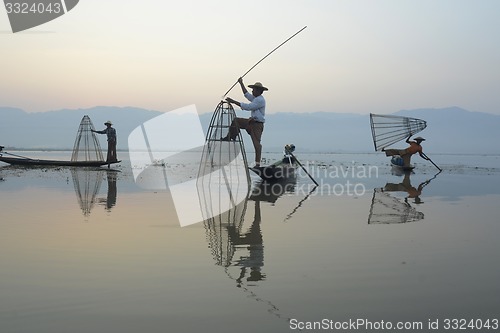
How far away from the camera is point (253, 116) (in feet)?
48.0

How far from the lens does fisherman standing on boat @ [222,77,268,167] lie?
557 inches

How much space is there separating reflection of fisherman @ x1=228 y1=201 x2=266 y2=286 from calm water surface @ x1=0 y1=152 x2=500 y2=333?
0.02m

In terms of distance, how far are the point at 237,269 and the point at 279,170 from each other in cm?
1177

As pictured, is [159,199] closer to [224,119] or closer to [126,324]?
[224,119]

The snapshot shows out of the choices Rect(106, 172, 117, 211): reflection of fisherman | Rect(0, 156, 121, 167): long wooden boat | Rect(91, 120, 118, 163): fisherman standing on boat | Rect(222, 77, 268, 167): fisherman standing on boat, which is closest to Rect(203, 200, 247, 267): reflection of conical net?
Rect(106, 172, 117, 211): reflection of fisherman

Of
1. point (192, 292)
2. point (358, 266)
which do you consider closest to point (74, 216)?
point (192, 292)

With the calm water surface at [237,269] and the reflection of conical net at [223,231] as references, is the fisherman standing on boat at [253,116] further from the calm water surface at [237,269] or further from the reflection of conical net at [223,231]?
the calm water surface at [237,269]

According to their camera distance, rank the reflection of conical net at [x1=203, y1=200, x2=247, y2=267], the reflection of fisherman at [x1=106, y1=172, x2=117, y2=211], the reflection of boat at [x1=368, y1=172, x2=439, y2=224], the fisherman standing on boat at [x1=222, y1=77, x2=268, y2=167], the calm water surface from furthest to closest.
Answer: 1. the fisherman standing on boat at [x1=222, y1=77, x2=268, y2=167]
2. the reflection of fisherman at [x1=106, y1=172, x2=117, y2=211]
3. the reflection of boat at [x1=368, y1=172, x2=439, y2=224]
4. the reflection of conical net at [x1=203, y1=200, x2=247, y2=267]
5. the calm water surface

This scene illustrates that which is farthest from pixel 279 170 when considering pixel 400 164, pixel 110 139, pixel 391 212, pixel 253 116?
pixel 400 164

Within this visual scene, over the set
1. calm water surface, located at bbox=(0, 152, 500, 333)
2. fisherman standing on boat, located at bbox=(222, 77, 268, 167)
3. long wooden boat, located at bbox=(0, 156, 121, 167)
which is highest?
fisherman standing on boat, located at bbox=(222, 77, 268, 167)

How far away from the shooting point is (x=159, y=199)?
35.0 feet

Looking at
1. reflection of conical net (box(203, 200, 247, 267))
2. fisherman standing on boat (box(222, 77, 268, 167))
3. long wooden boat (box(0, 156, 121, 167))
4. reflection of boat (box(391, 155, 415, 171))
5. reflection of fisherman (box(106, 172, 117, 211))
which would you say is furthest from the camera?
reflection of boat (box(391, 155, 415, 171))

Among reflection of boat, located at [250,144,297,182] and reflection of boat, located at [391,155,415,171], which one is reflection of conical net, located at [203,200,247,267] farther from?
reflection of boat, located at [391,155,415,171]

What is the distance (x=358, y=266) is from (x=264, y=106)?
10.1 metres
